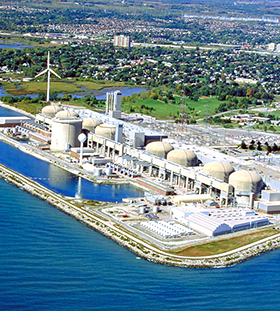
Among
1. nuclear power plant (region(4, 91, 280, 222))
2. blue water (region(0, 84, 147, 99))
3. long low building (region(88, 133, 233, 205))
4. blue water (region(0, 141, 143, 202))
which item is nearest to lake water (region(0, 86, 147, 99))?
blue water (region(0, 84, 147, 99))

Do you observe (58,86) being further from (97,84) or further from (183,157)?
(183,157)

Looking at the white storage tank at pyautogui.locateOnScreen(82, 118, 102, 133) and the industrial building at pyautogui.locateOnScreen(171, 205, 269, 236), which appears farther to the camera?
the white storage tank at pyautogui.locateOnScreen(82, 118, 102, 133)

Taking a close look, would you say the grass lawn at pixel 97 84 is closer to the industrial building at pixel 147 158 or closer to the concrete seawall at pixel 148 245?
the industrial building at pixel 147 158

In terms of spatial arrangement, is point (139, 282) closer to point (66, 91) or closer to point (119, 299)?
point (119, 299)

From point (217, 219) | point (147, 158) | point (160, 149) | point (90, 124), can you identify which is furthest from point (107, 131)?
point (217, 219)

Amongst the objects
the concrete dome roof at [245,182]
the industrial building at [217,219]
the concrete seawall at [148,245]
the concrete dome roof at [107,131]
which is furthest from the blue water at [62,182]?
the concrete dome roof at [245,182]

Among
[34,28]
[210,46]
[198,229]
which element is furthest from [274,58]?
[198,229]

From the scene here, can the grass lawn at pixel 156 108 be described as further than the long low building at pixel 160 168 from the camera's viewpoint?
Yes

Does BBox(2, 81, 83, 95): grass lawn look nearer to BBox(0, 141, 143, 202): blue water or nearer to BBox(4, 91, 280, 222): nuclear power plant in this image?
BBox(4, 91, 280, 222): nuclear power plant
